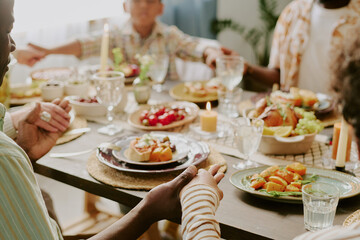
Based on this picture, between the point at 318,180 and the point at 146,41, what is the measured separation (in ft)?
6.32

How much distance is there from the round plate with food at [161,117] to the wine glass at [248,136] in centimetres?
43

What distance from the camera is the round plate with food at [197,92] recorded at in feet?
7.38

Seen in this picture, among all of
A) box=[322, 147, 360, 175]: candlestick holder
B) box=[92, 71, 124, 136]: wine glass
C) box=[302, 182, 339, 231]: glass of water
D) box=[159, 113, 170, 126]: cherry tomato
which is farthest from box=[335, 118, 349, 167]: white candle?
box=[92, 71, 124, 136]: wine glass

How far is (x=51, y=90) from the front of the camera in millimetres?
2217

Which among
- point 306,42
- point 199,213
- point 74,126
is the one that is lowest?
point 74,126

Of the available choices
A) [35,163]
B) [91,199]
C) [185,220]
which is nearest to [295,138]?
[185,220]

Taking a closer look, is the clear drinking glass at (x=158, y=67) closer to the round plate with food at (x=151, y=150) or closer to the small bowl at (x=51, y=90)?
the small bowl at (x=51, y=90)

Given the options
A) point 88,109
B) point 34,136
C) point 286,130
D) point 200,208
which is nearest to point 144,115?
point 88,109

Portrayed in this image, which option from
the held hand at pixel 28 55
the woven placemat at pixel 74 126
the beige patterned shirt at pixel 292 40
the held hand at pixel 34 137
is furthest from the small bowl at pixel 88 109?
the beige patterned shirt at pixel 292 40

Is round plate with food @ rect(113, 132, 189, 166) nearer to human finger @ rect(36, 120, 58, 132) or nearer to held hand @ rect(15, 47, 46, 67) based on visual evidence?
human finger @ rect(36, 120, 58, 132)

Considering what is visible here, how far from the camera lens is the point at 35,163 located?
62.9 inches

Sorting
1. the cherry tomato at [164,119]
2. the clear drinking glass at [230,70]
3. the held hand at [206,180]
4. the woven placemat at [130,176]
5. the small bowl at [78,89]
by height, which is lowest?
the woven placemat at [130,176]

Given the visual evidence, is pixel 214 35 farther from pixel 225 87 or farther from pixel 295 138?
pixel 295 138

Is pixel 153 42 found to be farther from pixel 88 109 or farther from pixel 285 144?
pixel 285 144
